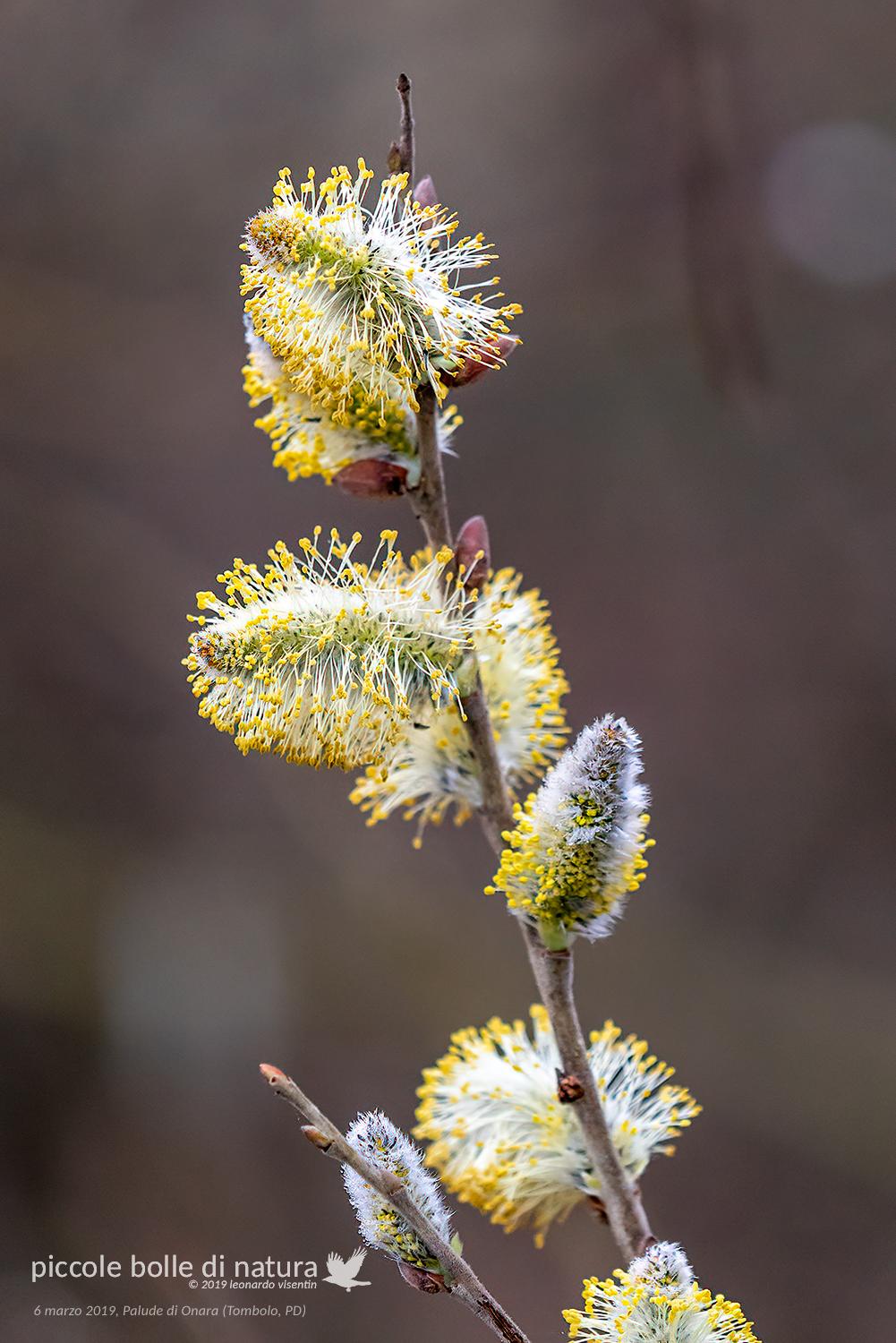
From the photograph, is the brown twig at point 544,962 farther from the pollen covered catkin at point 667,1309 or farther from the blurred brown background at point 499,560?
the blurred brown background at point 499,560

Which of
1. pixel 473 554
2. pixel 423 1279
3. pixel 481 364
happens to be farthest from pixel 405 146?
pixel 423 1279

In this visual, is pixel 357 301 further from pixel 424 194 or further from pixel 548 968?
pixel 548 968

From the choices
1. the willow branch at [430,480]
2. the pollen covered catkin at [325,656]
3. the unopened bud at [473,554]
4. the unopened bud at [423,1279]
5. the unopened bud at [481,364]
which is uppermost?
the unopened bud at [481,364]

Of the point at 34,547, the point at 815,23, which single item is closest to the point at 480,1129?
the point at 34,547

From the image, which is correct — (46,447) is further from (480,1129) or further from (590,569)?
(480,1129)

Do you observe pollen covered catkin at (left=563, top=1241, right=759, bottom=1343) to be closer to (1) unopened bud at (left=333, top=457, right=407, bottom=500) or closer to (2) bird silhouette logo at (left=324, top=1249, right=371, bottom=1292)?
(2) bird silhouette logo at (left=324, top=1249, right=371, bottom=1292)

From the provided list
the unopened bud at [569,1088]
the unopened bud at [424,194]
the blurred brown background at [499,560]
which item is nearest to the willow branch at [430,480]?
the unopened bud at [424,194]

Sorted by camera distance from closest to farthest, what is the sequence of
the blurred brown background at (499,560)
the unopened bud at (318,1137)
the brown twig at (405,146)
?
1. the unopened bud at (318,1137)
2. the brown twig at (405,146)
3. the blurred brown background at (499,560)
